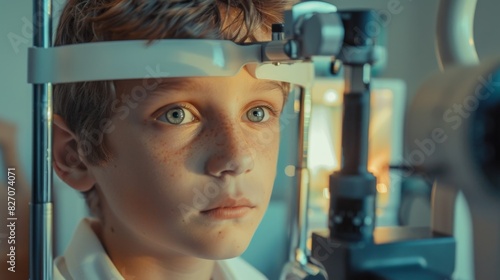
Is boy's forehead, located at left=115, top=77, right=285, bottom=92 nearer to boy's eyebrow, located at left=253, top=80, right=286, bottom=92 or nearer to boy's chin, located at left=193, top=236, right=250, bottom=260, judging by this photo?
boy's eyebrow, located at left=253, top=80, right=286, bottom=92

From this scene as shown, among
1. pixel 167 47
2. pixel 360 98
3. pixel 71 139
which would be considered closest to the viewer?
pixel 360 98

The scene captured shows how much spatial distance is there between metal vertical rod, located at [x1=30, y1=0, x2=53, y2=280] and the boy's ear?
0.10 metres

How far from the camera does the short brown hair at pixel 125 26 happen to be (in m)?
0.52

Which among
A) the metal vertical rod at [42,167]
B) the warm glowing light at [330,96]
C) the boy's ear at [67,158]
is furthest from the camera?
the warm glowing light at [330,96]

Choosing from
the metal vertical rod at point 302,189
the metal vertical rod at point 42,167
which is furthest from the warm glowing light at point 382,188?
the metal vertical rod at point 42,167

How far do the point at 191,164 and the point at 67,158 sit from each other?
0.46ft

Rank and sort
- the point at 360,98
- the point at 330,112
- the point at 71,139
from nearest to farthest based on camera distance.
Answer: the point at 360,98, the point at 71,139, the point at 330,112

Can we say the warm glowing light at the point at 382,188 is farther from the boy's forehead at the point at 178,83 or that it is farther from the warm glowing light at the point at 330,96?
the boy's forehead at the point at 178,83

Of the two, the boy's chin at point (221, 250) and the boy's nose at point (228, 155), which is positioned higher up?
the boy's nose at point (228, 155)

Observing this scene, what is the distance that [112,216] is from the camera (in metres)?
0.60

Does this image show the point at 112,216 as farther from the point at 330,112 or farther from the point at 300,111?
the point at 330,112

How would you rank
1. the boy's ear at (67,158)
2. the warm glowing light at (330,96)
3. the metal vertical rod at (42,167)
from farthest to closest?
1. the warm glowing light at (330,96)
2. the boy's ear at (67,158)
3. the metal vertical rod at (42,167)

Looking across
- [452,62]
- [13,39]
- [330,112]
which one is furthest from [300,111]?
[330,112]

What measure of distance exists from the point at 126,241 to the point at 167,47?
0.20 metres
